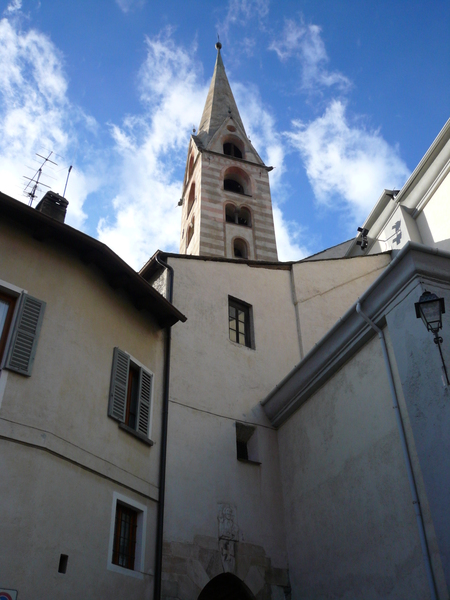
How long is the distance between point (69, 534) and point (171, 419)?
3.61 metres

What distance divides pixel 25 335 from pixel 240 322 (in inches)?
255

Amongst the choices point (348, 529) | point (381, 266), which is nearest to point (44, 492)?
point (348, 529)

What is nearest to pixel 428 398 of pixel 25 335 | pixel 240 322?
pixel 25 335

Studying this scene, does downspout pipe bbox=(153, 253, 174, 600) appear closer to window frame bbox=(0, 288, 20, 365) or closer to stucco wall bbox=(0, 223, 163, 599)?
stucco wall bbox=(0, 223, 163, 599)

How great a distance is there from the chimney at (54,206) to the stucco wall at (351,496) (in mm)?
6421

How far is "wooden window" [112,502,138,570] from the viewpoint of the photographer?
9422mm

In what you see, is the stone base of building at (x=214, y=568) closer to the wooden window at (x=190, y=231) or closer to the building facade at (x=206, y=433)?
the building facade at (x=206, y=433)

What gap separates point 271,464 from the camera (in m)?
12.8

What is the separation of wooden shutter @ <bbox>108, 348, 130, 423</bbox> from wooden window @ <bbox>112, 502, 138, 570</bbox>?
4.99 ft

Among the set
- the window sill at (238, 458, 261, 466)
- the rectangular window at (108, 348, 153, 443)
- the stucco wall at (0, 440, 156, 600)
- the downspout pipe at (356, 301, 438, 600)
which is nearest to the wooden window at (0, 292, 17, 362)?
the stucco wall at (0, 440, 156, 600)

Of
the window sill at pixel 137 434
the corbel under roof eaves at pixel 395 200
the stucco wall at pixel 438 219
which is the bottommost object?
the window sill at pixel 137 434

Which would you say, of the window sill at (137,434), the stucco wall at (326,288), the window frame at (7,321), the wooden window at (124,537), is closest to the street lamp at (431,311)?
the window sill at (137,434)

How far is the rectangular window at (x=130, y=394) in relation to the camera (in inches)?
411

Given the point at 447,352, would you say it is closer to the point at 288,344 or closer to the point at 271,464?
the point at 271,464
